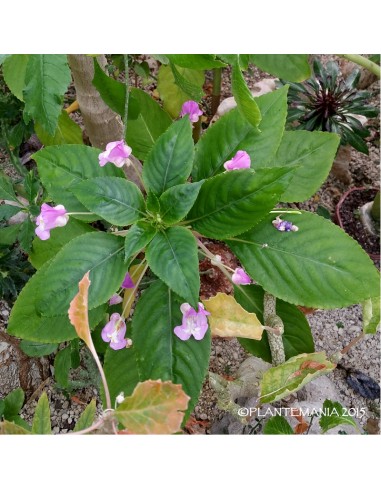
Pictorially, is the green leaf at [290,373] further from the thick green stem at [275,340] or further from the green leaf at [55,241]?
the green leaf at [55,241]

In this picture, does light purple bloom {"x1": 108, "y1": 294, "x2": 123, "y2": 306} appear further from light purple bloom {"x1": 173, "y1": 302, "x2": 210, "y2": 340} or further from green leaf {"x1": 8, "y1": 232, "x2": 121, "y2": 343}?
light purple bloom {"x1": 173, "y1": 302, "x2": 210, "y2": 340}

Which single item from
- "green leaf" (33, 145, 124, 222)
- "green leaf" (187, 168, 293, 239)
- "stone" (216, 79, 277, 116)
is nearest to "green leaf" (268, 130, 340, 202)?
"green leaf" (187, 168, 293, 239)

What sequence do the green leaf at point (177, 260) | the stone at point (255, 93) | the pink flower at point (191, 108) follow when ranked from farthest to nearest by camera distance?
the stone at point (255, 93)
the pink flower at point (191, 108)
the green leaf at point (177, 260)

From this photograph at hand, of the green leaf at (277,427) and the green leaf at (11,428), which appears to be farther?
the green leaf at (277,427)

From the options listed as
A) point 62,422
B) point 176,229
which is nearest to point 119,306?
point 176,229

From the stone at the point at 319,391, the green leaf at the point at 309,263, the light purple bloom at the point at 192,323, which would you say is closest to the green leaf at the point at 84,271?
the light purple bloom at the point at 192,323

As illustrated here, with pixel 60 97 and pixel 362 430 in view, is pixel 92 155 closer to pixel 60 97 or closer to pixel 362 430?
pixel 60 97
